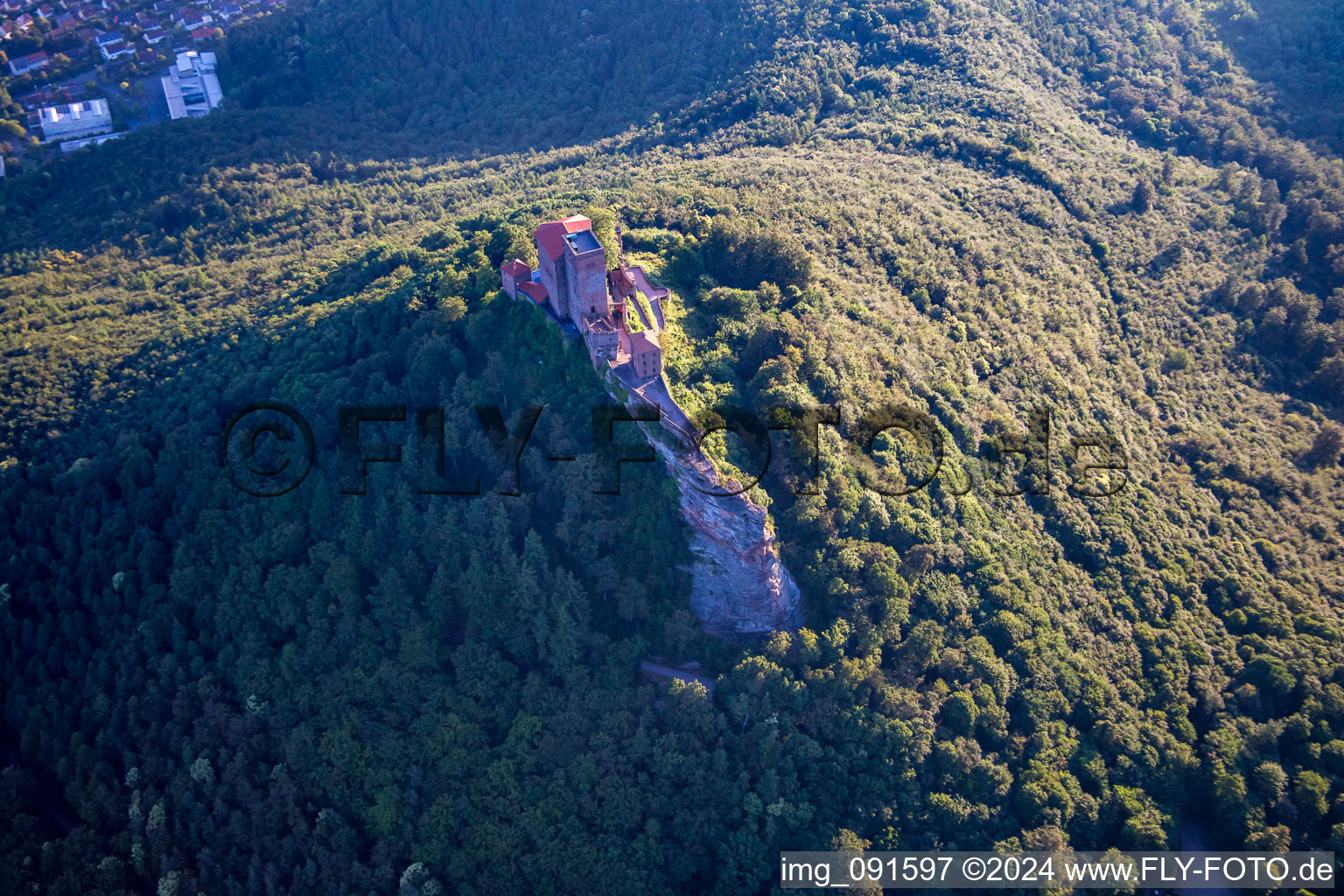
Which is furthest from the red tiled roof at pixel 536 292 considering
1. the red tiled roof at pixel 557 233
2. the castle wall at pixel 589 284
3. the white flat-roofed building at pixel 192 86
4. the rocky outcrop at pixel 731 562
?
the white flat-roofed building at pixel 192 86

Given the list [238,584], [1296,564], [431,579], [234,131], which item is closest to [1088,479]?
[1296,564]

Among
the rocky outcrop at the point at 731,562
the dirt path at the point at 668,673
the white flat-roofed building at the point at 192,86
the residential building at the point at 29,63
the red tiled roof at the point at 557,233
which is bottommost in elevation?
the dirt path at the point at 668,673

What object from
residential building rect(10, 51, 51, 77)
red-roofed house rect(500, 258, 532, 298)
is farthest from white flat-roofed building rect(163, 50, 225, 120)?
red-roofed house rect(500, 258, 532, 298)

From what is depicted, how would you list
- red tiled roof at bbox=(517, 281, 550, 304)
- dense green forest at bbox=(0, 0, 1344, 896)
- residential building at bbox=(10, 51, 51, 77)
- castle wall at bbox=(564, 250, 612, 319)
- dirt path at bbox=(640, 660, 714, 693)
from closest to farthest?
dense green forest at bbox=(0, 0, 1344, 896)
castle wall at bbox=(564, 250, 612, 319)
dirt path at bbox=(640, 660, 714, 693)
red tiled roof at bbox=(517, 281, 550, 304)
residential building at bbox=(10, 51, 51, 77)

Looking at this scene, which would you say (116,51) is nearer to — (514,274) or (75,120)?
(75,120)

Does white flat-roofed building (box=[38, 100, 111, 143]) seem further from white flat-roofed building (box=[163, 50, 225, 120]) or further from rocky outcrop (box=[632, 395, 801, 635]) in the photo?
rocky outcrop (box=[632, 395, 801, 635])

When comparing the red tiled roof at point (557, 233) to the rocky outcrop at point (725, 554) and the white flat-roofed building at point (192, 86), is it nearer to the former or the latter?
the rocky outcrop at point (725, 554)
